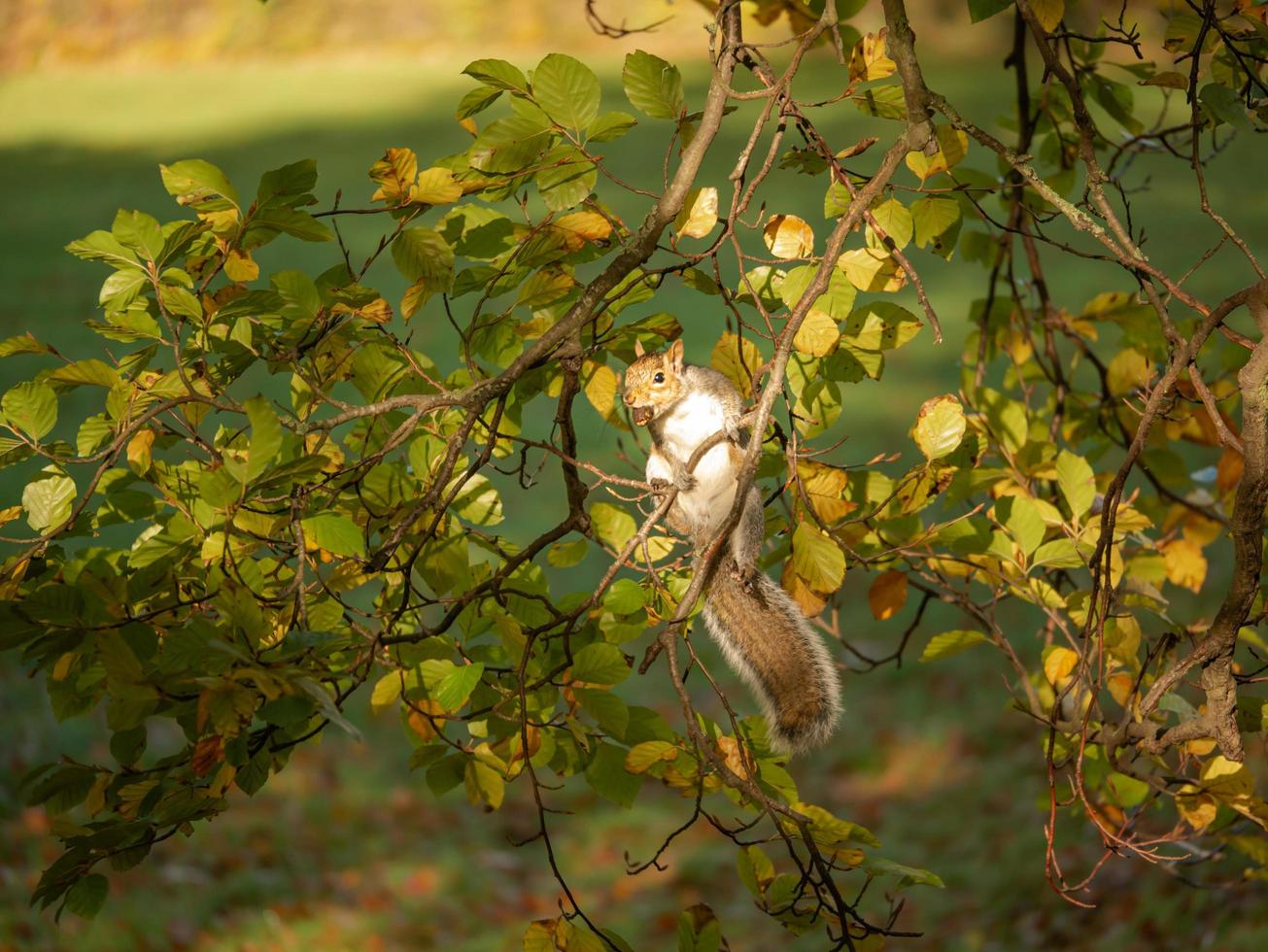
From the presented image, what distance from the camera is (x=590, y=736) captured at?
155cm

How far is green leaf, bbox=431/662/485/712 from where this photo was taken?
1376mm

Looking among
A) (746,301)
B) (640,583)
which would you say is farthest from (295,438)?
(746,301)

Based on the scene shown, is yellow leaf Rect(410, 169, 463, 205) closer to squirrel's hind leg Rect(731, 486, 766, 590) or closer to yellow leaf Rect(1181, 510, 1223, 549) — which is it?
squirrel's hind leg Rect(731, 486, 766, 590)

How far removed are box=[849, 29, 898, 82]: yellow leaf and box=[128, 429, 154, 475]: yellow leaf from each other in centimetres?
99

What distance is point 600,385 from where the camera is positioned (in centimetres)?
182

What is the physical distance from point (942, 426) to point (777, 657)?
560mm

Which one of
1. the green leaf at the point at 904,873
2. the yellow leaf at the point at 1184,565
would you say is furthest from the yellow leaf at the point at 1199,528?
the green leaf at the point at 904,873

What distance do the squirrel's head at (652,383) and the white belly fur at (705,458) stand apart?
0.06m

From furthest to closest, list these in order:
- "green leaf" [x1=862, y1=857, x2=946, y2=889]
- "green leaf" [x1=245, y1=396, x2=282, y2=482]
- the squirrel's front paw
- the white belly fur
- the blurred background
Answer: the blurred background, the white belly fur, the squirrel's front paw, "green leaf" [x1=862, y1=857, x2=946, y2=889], "green leaf" [x1=245, y1=396, x2=282, y2=482]

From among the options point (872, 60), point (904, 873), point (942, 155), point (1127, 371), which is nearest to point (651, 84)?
point (872, 60)

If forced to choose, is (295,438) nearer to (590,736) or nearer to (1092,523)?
(590,736)

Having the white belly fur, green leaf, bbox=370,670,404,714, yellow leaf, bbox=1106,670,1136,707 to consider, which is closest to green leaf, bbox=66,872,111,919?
green leaf, bbox=370,670,404,714

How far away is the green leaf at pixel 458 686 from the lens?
1.38 m

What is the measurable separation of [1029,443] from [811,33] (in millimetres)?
814
